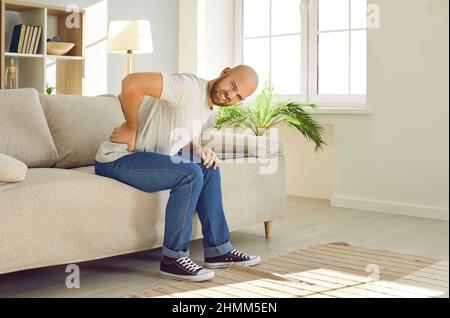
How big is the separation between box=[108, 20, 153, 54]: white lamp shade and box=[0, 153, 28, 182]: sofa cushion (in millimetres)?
2919

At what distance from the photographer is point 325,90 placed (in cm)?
520

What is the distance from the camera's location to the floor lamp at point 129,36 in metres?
5.16

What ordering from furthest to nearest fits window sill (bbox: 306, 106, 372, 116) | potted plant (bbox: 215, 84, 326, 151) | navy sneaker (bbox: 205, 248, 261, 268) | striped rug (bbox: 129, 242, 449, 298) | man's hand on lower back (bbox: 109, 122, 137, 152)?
1. potted plant (bbox: 215, 84, 326, 151)
2. window sill (bbox: 306, 106, 372, 116)
3. navy sneaker (bbox: 205, 248, 261, 268)
4. man's hand on lower back (bbox: 109, 122, 137, 152)
5. striped rug (bbox: 129, 242, 449, 298)

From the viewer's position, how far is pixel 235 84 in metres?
2.59

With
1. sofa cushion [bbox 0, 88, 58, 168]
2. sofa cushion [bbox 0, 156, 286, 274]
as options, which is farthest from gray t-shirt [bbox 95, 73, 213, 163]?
sofa cushion [bbox 0, 88, 58, 168]

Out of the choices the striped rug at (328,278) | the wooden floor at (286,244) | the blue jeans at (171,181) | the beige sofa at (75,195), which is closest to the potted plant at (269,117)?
the wooden floor at (286,244)

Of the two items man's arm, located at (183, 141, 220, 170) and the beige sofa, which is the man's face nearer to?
man's arm, located at (183, 141, 220, 170)

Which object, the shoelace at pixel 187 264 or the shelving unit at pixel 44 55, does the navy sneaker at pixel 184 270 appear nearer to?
the shoelace at pixel 187 264

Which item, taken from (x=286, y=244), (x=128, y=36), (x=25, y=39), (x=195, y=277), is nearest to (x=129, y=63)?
(x=128, y=36)

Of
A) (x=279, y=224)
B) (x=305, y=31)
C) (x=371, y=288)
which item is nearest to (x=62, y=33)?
(x=305, y=31)

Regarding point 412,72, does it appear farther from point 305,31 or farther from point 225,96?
point 225,96

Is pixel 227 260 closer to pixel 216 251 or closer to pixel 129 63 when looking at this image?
pixel 216 251

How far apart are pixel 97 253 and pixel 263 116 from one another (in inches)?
98.2

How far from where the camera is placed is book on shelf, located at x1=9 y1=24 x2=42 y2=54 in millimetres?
4812
